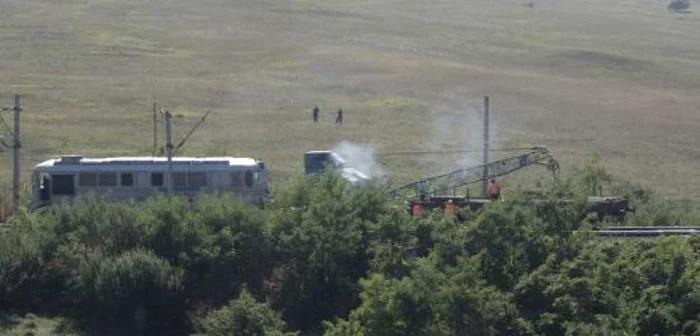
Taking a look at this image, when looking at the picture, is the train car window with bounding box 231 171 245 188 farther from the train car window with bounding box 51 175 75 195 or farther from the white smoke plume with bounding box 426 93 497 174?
the white smoke plume with bounding box 426 93 497 174

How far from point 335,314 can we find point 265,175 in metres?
11.9

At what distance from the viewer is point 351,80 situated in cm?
9531

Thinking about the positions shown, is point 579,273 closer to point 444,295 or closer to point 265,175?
point 444,295

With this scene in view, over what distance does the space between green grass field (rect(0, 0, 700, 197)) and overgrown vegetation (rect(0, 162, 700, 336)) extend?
21884mm

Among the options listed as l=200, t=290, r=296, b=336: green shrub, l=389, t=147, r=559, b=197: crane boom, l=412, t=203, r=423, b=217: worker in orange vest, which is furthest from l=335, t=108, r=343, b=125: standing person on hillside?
l=200, t=290, r=296, b=336: green shrub

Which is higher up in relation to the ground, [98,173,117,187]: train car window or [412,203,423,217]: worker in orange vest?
[98,173,117,187]: train car window

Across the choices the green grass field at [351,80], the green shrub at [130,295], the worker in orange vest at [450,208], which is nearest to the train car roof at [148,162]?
the worker in orange vest at [450,208]

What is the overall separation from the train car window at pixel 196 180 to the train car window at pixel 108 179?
231cm

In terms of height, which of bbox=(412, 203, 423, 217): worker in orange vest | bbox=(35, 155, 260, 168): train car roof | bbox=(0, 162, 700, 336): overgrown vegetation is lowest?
bbox=(0, 162, 700, 336): overgrown vegetation

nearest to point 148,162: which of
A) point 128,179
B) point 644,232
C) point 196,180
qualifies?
point 128,179

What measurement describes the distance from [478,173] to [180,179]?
1442 centimetres

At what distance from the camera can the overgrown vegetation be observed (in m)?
33.9

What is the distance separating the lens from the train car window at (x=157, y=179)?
48531 millimetres

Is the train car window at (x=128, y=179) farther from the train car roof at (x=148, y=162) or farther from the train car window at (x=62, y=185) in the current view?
the train car window at (x=62, y=185)
